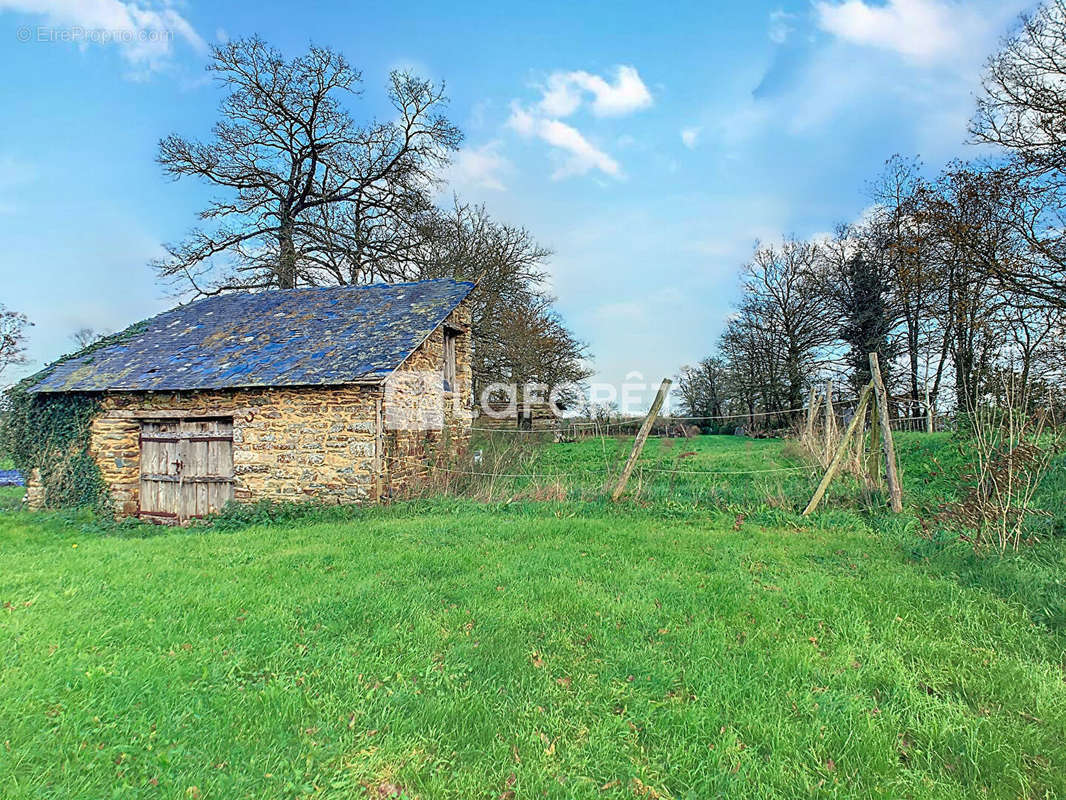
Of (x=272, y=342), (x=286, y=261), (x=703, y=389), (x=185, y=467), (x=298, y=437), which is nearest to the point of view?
(x=298, y=437)

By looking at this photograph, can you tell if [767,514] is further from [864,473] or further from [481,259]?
[481,259]

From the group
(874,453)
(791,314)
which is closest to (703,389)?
(791,314)

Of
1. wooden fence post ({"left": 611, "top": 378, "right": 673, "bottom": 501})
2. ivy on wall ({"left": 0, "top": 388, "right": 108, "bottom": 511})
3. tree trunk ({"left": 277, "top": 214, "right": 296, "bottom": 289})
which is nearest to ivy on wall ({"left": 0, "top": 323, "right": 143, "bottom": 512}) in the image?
ivy on wall ({"left": 0, "top": 388, "right": 108, "bottom": 511})

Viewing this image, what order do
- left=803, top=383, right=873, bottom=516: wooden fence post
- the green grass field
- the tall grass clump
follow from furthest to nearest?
1. left=803, top=383, right=873, bottom=516: wooden fence post
2. the tall grass clump
3. the green grass field

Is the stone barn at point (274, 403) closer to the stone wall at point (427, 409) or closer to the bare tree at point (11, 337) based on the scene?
the stone wall at point (427, 409)

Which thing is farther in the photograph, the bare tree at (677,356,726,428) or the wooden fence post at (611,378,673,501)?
the bare tree at (677,356,726,428)

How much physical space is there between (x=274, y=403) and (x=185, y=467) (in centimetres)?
279

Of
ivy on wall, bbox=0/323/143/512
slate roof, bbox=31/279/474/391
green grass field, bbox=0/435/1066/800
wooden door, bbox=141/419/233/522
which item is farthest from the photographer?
ivy on wall, bbox=0/323/143/512

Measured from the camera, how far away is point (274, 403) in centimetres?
1055

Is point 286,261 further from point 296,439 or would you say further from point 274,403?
point 296,439

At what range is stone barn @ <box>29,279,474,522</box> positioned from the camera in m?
10.2

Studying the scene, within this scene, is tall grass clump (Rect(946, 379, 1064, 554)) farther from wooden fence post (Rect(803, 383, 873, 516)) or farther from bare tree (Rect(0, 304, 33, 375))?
bare tree (Rect(0, 304, 33, 375))

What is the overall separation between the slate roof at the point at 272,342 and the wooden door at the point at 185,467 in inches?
40.2

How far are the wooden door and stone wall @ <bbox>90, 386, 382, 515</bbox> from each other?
1.16ft
